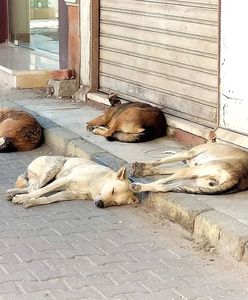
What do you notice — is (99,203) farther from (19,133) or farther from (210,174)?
(19,133)

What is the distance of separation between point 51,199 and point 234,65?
2.32 metres

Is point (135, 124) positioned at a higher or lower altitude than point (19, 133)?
higher

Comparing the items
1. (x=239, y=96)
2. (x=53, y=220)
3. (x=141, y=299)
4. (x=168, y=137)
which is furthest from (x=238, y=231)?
(x=168, y=137)

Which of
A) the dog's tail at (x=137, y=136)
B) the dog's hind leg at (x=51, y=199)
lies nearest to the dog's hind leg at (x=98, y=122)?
the dog's tail at (x=137, y=136)

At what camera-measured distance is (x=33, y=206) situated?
6.80 metres

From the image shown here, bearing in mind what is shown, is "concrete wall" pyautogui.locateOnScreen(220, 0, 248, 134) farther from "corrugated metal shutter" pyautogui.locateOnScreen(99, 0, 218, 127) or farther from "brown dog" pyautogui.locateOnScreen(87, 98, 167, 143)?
"brown dog" pyautogui.locateOnScreen(87, 98, 167, 143)

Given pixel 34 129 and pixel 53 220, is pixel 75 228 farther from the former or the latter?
pixel 34 129

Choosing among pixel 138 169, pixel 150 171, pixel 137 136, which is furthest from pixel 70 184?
pixel 137 136

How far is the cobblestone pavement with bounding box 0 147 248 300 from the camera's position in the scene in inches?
193

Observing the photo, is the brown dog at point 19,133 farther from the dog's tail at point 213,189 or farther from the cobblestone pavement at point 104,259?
the dog's tail at point 213,189

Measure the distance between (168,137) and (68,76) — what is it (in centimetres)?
319

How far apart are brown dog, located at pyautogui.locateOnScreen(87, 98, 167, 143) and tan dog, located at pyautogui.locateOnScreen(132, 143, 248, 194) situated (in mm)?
1537

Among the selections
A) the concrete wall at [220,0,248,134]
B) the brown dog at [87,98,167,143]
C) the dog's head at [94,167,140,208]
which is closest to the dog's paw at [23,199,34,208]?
the dog's head at [94,167,140,208]

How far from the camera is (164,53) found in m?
9.30
